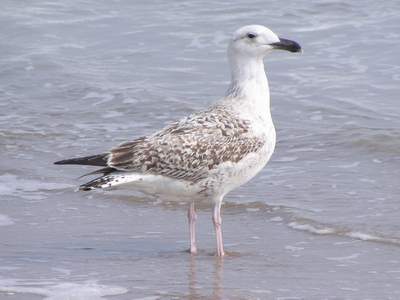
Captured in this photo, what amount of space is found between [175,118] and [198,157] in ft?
15.2

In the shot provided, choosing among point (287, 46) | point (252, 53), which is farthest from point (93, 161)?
point (287, 46)

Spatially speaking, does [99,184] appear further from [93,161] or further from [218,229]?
[218,229]

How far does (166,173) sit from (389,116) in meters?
4.90

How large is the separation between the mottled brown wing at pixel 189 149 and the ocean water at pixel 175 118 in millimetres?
584

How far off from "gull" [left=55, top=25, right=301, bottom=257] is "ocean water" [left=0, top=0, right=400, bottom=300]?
0.45m

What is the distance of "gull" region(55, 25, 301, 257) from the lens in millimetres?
7398

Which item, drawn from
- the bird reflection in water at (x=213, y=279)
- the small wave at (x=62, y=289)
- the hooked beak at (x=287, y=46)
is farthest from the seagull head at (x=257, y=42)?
the small wave at (x=62, y=289)

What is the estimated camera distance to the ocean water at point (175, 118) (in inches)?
277

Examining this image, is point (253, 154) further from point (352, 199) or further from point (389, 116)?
point (389, 116)

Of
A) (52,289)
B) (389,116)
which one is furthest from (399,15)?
(52,289)

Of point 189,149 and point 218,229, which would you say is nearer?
point 189,149

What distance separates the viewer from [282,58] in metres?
14.6

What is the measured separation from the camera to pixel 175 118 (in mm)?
12109

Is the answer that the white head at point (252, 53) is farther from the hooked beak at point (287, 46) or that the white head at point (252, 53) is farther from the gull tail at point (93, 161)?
the gull tail at point (93, 161)
